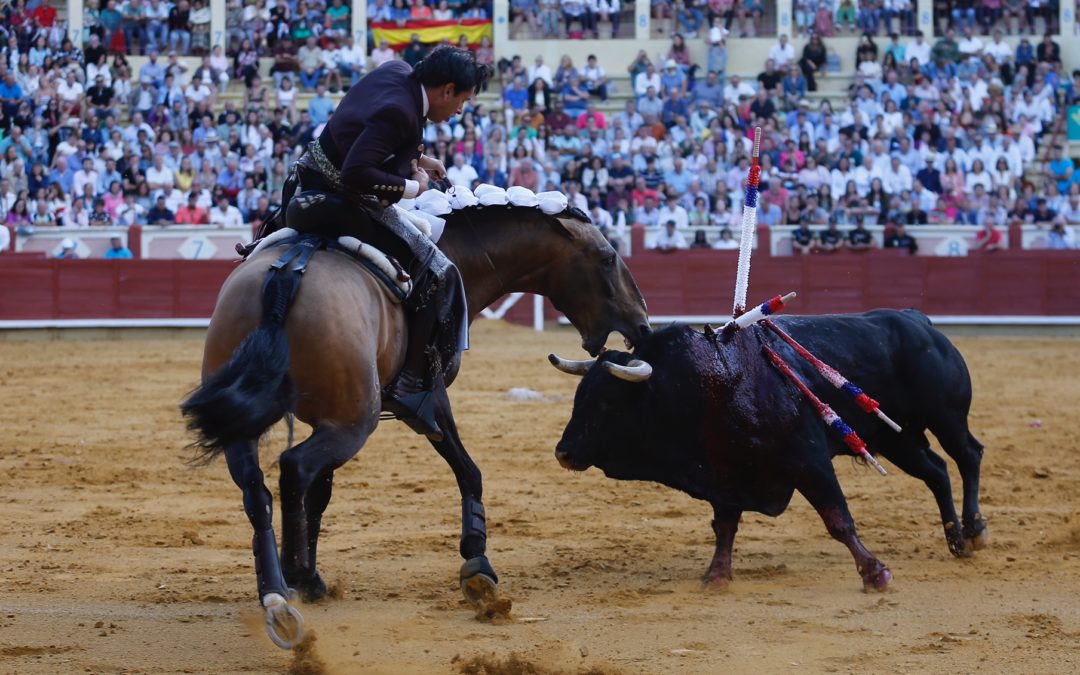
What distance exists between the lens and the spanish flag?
2033 centimetres

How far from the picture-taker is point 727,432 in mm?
4914

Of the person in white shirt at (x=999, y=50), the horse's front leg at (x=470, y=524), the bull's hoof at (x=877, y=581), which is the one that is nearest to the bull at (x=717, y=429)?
the bull's hoof at (x=877, y=581)

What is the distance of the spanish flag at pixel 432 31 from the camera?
20328 mm

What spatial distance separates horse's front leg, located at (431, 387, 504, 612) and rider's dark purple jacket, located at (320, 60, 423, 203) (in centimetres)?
78

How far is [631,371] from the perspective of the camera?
15.7 feet

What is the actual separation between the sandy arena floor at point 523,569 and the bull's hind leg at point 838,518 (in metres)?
0.07

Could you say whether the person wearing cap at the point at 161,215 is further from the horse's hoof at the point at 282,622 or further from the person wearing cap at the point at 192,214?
the horse's hoof at the point at 282,622

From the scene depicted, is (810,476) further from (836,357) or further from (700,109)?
(700,109)

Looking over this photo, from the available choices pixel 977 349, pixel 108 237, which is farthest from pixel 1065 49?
pixel 108 237

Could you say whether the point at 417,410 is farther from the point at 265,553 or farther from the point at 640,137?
the point at 640,137

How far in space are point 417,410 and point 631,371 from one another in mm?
775

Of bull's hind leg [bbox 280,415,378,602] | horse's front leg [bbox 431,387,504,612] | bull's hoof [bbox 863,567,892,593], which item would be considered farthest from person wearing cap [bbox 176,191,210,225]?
bull's hoof [bbox 863,567,892,593]

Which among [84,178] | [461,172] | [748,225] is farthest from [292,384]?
[84,178]

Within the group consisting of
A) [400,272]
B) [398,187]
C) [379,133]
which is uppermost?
[379,133]
